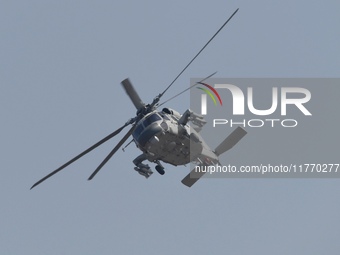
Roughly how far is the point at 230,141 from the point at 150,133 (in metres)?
6.69

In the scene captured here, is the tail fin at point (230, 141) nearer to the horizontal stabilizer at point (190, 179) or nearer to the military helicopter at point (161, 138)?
the military helicopter at point (161, 138)

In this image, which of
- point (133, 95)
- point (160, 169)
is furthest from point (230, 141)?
point (133, 95)

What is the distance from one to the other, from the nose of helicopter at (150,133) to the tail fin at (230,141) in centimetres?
568

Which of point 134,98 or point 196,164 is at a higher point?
point 134,98

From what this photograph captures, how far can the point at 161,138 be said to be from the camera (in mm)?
64250

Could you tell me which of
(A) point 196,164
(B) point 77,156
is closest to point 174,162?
(A) point 196,164

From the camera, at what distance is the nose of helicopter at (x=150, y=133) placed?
64062mm

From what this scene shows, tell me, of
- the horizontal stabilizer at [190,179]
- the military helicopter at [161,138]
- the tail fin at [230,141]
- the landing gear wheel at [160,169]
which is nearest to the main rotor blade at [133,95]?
the military helicopter at [161,138]

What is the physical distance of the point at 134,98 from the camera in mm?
66562

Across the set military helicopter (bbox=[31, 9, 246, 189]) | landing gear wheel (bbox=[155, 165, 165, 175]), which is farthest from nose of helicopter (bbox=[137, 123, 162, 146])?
landing gear wheel (bbox=[155, 165, 165, 175])

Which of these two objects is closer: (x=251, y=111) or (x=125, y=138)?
(x=125, y=138)

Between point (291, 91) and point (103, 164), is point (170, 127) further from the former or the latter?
point (291, 91)

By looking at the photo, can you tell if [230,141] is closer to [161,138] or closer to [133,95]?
[161,138]

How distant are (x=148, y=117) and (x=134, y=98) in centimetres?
200
